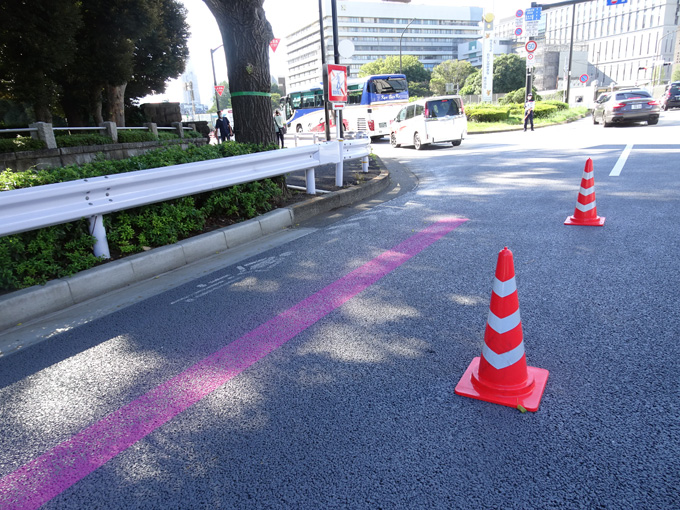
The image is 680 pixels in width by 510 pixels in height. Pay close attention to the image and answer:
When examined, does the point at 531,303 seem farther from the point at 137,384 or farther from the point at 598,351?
the point at 137,384

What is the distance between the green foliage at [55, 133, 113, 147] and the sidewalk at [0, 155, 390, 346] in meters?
10.2

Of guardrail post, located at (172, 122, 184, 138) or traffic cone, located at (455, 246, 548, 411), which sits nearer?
traffic cone, located at (455, 246, 548, 411)

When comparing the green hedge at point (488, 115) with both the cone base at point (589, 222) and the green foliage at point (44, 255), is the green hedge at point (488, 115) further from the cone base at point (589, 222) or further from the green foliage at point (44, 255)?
the green foliage at point (44, 255)

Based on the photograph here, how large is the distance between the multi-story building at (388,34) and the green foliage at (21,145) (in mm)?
115613

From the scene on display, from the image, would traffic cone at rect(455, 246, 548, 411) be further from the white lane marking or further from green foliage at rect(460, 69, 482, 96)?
green foliage at rect(460, 69, 482, 96)

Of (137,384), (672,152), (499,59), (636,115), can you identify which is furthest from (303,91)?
(499,59)

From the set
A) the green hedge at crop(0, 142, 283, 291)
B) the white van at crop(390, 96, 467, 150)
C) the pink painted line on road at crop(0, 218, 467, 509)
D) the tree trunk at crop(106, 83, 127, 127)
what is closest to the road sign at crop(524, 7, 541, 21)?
the white van at crop(390, 96, 467, 150)

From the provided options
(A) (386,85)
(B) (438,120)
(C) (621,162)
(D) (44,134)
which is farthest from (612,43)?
(D) (44,134)

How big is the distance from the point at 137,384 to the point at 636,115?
2326 cm

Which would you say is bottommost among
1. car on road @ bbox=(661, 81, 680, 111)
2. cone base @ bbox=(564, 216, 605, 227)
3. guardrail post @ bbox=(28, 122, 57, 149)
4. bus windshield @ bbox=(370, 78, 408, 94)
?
cone base @ bbox=(564, 216, 605, 227)

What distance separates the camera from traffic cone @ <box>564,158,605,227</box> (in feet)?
18.3

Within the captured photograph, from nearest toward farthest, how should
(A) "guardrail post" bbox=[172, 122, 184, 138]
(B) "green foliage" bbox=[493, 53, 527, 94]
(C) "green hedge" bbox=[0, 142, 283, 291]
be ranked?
(C) "green hedge" bbox=[0, 142, 283, 291] < (A) "guardrail post" bbox=[172, 122, 184, 138] < (B) "green foliage" bbox=[493, 53, 527, 94]

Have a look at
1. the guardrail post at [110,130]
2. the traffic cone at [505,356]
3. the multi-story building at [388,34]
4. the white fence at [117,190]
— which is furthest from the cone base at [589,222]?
the multi-story building at [388,34]

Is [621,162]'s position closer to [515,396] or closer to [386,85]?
[515,396]
